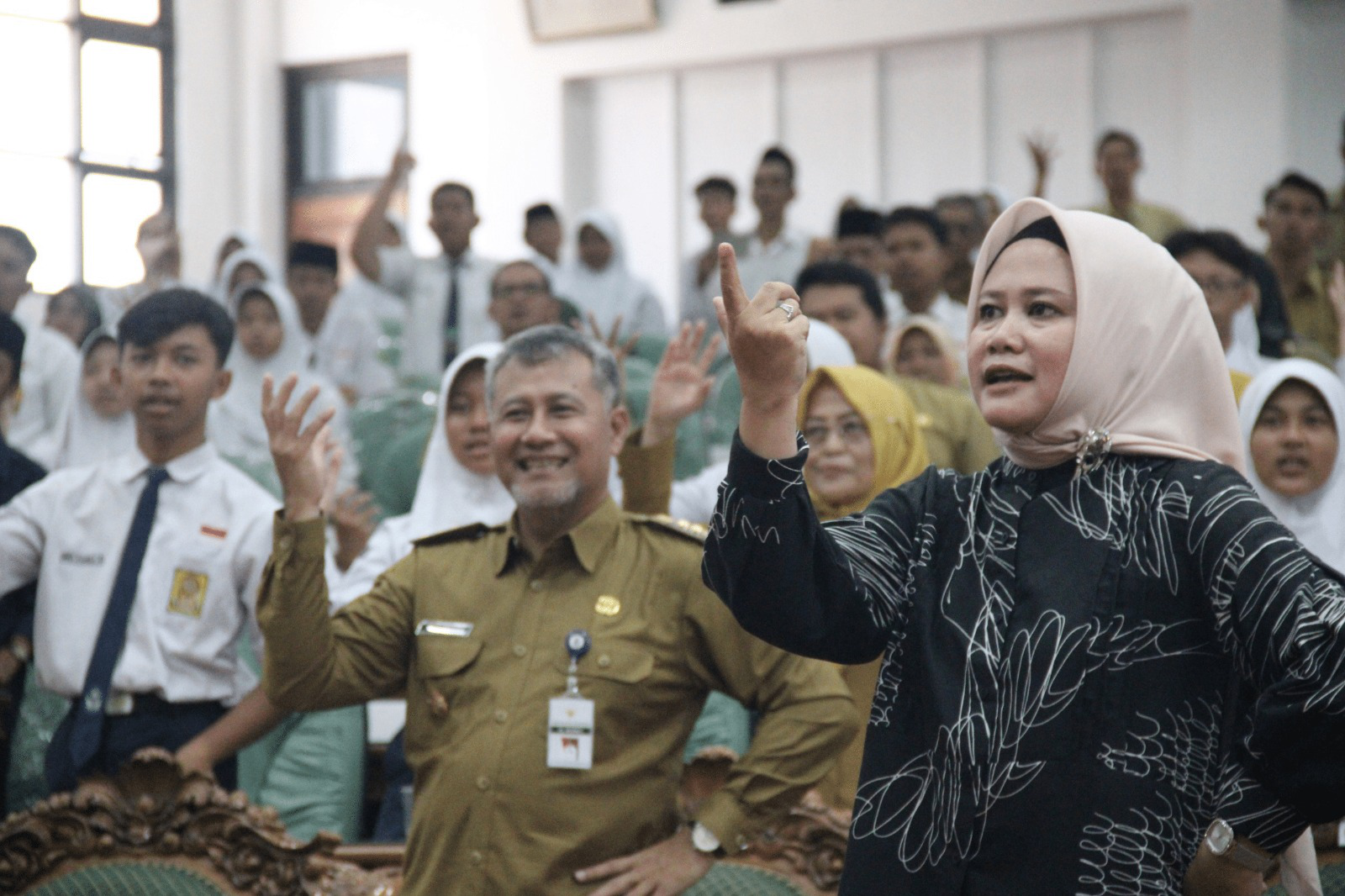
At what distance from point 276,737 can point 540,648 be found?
1.18 metres

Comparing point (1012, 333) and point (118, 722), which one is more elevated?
point (1012, 333)

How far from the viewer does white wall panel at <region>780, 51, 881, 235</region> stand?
10336 millimetres

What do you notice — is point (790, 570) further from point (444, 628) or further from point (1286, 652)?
point (444, 628)

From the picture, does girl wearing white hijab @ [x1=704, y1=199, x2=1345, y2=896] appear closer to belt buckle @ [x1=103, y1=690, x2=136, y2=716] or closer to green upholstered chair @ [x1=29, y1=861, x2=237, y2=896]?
green upholstered chair @ [x1=29, y1=861, x2=237, y2=896]

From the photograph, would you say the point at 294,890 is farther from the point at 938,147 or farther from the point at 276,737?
the point at 938,147

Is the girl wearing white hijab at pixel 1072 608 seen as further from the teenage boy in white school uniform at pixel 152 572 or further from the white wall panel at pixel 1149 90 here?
the white wall panel at pixel 1149 90

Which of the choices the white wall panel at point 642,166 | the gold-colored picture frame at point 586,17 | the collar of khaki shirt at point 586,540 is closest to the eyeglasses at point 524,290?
the collar of khaki shirt at point 586,540

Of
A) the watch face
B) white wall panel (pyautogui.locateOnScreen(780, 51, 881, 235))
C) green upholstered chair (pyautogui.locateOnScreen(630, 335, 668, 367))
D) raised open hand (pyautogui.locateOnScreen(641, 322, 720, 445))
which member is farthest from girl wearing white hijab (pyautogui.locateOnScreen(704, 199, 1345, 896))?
white wall panel (pyautogui.locateOnScreen(780, 51, 881, 235))

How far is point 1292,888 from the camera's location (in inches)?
61.0

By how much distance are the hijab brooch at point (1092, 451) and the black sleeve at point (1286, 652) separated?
0.50 ft

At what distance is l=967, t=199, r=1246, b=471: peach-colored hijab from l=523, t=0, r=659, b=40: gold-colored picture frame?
31.8 feet

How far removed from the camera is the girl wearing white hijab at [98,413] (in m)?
4.61

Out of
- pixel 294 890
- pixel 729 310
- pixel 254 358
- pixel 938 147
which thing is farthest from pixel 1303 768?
pixel 938 147

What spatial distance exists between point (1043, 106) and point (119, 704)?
Result: 8.14 m
